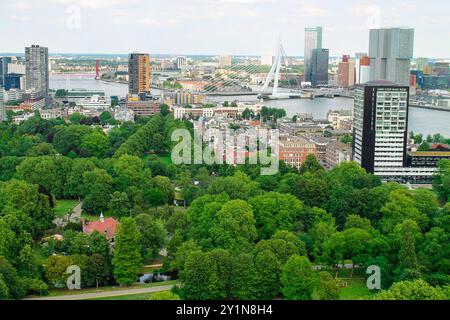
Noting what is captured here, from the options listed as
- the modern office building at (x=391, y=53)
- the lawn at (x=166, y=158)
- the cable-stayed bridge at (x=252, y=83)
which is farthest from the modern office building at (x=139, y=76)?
the lawn at (x=166, y=158)

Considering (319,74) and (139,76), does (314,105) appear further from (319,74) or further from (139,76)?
(139,76)

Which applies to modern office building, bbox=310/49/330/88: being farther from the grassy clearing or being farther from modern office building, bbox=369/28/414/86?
the grassy clearing

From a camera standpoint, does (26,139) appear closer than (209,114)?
Yes

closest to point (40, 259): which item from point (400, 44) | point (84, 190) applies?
point (84, 190)

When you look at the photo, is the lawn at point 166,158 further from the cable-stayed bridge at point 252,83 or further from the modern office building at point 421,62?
the cable-stayed bridge at point 252,83

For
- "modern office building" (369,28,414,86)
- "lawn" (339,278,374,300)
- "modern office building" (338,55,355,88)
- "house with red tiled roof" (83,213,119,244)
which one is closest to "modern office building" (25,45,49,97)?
"modern office building" (369,28,414,86)

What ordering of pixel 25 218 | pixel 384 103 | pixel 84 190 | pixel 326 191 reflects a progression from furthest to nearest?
1. pixel 384 103
2. pixel 84 190
3. pixel 326 191
4. pixel 25 218

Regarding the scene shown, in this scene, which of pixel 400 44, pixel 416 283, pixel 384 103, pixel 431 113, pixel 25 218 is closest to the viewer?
pixel 416 283
